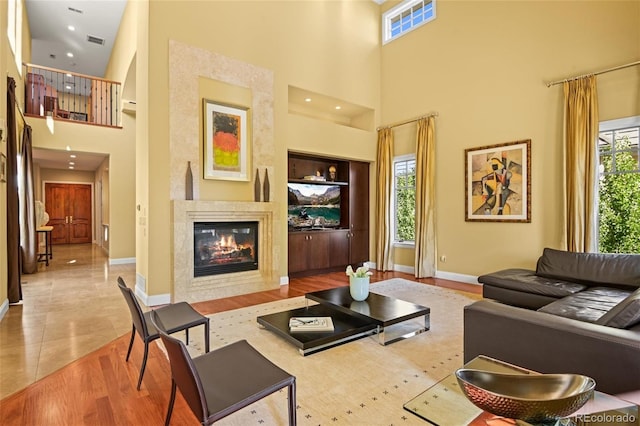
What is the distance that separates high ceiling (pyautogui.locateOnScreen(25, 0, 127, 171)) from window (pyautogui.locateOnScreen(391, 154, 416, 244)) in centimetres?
747

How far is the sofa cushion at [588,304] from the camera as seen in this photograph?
2.85 meters

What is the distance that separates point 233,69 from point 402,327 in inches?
184

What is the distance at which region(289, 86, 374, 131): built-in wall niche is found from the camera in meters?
6.87

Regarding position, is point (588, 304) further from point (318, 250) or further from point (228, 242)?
point (228, 242)

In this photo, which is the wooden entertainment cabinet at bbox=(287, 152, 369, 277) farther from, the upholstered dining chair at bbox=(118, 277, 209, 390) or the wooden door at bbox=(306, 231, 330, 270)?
the upholstered dining chair at bbox=(118, 277, 209, 390)

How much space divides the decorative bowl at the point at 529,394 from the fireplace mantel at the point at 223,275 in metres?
4.35

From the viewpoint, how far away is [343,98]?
7.09m

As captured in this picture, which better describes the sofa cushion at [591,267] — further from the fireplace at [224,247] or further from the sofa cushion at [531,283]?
the fireplace at [224,247]

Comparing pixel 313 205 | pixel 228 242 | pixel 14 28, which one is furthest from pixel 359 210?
pixel 14 28

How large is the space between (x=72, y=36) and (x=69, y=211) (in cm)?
631

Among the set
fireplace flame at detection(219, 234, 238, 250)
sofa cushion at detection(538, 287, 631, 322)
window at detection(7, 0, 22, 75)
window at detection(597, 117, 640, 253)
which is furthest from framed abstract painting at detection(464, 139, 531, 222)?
window at detection(7, 0, 22, 75)

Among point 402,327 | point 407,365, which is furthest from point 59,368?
point 402,327

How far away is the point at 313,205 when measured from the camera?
23.6 ft

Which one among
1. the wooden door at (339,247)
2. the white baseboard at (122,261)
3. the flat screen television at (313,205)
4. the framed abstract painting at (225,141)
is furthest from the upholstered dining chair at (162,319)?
the white baseboard at (122,261)
